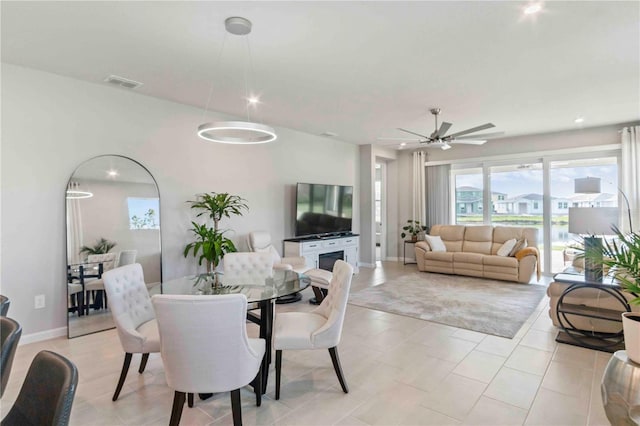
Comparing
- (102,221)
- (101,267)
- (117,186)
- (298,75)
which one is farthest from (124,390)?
(298,75)

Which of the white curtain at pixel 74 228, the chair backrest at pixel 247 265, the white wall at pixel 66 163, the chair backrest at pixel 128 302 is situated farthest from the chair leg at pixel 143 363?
the white curtain at pixel 74 228

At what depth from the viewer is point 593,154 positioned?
6.24m

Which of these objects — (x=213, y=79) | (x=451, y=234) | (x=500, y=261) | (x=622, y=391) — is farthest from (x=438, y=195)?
(x=622, y=391)

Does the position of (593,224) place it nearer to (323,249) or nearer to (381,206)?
(323,249)

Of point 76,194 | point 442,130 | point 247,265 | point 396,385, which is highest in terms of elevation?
point 442,130

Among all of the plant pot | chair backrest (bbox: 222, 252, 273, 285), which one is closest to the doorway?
chair backrest (bbox: 222, 252, 273, 285)

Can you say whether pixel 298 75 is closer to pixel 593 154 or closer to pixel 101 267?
pixel 101 267

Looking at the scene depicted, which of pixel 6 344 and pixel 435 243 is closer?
pixel 6 344

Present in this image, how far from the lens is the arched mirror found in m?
3.74

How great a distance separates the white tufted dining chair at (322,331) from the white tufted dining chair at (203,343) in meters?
0.51

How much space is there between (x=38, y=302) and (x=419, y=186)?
7.20 m

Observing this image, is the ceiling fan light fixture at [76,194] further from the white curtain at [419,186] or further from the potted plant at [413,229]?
the white curtain at [419,186]

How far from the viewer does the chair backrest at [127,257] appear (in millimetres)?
4055

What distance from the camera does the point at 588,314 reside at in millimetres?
3432
